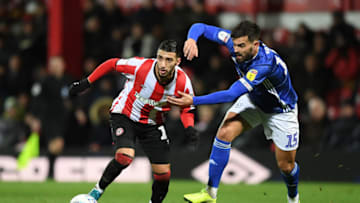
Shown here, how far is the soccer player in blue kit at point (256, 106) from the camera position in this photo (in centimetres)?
658

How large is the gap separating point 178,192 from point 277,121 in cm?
241

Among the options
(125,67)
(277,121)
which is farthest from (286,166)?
(125,67)

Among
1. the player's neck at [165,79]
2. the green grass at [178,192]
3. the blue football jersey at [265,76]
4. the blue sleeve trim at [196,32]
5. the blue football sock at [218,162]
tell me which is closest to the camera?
the blue football jersey at [265,76]

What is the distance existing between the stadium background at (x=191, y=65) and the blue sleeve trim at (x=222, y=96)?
14.3ft

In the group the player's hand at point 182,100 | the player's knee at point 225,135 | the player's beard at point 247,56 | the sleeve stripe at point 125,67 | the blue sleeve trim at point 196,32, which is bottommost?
the player's knee at point 225,135

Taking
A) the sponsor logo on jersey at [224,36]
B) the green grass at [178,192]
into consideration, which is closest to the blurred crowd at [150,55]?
the green grass at [178,192]

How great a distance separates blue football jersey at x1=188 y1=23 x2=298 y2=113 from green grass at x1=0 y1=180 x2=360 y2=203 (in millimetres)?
1458

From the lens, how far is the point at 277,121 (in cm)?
703

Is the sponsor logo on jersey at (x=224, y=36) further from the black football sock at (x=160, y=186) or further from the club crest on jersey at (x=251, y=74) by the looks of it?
the black football sock at (x=160, y=186)

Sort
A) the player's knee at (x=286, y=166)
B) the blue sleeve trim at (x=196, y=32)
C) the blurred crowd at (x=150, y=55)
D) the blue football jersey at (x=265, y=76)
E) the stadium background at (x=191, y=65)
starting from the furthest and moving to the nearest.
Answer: the blurred crowd at (x=150, y=55) → the stadium background at (x=191, y=65) → the player's knee at (x=286, y=166) → the blue sleeve trim at (x=196, y=32) → the blue football jersey at (x=265, y=76)

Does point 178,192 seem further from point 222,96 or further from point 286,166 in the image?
point 222,96

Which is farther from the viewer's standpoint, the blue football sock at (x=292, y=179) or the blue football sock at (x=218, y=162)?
the blue football sock at (x=292, y=179)

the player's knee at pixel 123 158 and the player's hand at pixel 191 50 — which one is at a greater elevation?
the player's hand at pixel 191 50

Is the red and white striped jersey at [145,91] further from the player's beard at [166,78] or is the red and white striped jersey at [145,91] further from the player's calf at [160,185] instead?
the player's calf at [160,185]
